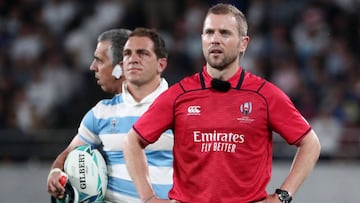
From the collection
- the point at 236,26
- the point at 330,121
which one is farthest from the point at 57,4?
the point at 236,26

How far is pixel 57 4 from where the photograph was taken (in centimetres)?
1347

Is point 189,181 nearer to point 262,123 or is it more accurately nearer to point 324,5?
point 262,123

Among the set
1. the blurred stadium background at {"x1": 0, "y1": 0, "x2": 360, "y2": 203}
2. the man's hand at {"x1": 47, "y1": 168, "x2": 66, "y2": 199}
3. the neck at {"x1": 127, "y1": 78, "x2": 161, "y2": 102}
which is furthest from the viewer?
the blurred stadium background at {"x1": 0, "y1": 0, "x2": 360, "y2": 203}

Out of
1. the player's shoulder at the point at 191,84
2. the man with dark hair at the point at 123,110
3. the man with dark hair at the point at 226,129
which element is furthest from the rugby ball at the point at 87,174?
the player's shoulder at the point at 191,84

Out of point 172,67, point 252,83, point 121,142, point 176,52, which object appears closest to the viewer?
point 252,83

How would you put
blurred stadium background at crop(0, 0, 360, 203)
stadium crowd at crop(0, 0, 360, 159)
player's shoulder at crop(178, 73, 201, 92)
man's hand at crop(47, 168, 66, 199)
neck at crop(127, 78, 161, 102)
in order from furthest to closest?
stadium crowd at crop(0, 0, 360, 159) < blurred stadium background at crop(0, 0, 360, 203) < neck at crop(127, 78, 161, 102) < man's hand at crop(47, 168, 66, 199) < player's shoulder at crop(178, 73, 201, 92)

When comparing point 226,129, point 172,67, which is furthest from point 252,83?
point 172,67

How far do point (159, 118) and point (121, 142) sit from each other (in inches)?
39.7

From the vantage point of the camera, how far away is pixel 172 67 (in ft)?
39.0

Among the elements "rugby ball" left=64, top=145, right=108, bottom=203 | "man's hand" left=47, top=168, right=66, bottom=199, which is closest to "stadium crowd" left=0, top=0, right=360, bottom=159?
"rugby ball" left=64, top=145, right=108, bottom=203

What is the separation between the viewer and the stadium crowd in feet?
36.9

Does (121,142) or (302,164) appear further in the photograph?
(121,142)

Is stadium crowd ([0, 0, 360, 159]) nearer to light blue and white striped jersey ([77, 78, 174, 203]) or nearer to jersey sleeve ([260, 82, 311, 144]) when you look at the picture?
A: light blue and white striped jersey ([77, 78, 174, 203])

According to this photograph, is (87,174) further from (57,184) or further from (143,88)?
(143,88)
